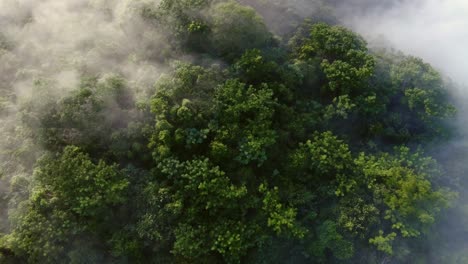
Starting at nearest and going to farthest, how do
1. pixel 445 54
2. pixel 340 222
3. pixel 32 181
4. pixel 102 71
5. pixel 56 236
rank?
pixel 56 236
pixel 32 181
pixel 340 222
pixel 102 71
pixel 445 54

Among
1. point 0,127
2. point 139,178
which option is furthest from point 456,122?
point 0,127

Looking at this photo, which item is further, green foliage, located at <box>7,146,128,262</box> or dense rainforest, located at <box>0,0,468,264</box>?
dense rainforest, located at <box>0,0,468,264</box>

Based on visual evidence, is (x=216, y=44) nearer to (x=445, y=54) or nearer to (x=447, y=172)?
(x=447, y=172)

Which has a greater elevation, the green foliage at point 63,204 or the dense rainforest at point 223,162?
the dense rainforest at point 223,162

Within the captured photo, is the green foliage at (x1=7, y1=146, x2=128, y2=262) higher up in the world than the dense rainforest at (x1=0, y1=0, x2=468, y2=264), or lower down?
lower down

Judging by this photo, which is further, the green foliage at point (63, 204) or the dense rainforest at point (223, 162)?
the dense rainforest at point (223, 162)

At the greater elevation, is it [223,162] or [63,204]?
[223,162]

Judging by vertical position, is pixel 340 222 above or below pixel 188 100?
above

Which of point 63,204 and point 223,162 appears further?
point 223,162
